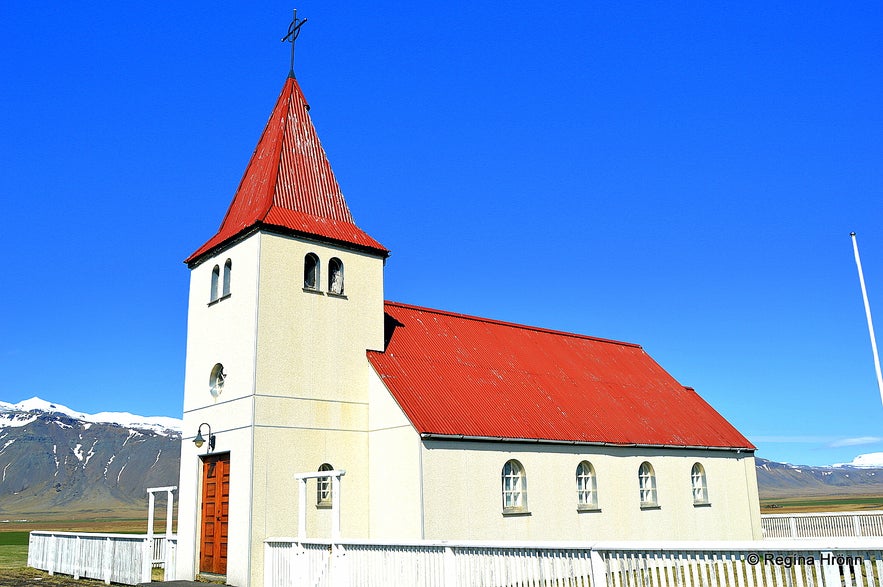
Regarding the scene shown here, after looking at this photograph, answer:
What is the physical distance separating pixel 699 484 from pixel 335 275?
14467mm

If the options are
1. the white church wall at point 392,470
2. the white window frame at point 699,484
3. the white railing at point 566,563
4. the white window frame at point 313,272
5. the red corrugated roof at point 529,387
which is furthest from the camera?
the white window frame at point 699,484

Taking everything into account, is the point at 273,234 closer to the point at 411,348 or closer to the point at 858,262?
the point at 411,348

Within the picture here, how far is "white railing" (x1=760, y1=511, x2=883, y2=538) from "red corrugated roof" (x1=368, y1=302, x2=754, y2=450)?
13.9 feet

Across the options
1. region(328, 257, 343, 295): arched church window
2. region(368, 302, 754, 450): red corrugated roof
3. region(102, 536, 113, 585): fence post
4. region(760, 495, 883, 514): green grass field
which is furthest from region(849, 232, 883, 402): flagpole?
region(760, 495, 883, 514): green grass field

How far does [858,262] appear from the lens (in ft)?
65.4

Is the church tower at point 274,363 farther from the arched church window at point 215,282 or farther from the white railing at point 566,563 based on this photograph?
the white railing at point 566,563

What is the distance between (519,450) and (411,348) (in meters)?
4.47

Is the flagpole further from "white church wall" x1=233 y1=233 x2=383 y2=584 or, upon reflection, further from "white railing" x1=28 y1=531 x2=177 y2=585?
"white railing" x1=28 y1=531 x2=177 y2=585

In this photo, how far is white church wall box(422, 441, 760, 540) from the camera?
19.5 meters

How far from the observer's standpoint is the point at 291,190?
22.1 meters

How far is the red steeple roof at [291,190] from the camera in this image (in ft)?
69.8

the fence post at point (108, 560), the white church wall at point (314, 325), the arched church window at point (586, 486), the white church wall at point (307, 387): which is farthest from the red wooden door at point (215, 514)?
the arched church window at point (586, 486)

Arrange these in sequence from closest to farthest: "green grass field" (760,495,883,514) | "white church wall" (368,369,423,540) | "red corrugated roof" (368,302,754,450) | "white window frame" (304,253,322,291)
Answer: "white church wall" (368,369,423,540) < "white window frame" (304,253,322,291) < "red corrugated roof" (368,302,754,450) < "green grass field" (760,495,883,514)

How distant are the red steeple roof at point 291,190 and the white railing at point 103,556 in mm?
7952
